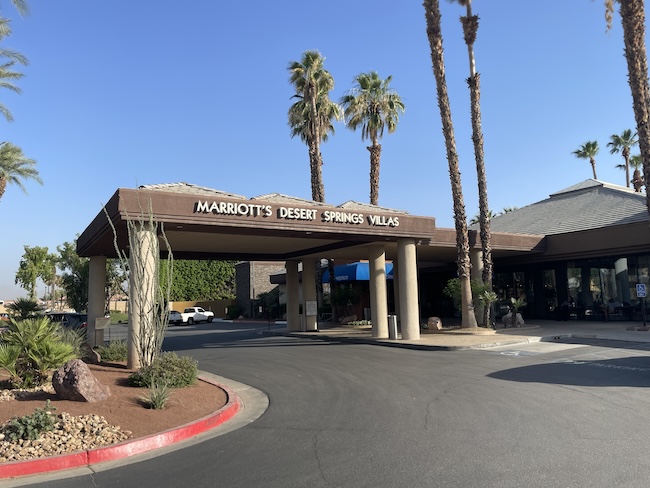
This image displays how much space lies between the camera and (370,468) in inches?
235

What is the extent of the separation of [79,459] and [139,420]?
1529mm

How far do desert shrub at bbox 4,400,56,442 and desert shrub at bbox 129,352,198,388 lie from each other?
2952 mm

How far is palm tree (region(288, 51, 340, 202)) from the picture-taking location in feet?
104

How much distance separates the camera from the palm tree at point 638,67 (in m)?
20.8

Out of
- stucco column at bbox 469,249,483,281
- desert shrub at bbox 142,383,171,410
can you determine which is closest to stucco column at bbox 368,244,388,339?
stucco column at bbox 469,249,483,281

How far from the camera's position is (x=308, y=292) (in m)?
28.8

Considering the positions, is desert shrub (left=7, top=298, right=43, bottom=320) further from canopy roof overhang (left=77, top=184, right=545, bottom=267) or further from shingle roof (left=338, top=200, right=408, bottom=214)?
shingle roof (left=338, top=200, right=408, bottom=214)

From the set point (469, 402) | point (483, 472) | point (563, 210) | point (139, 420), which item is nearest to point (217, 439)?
point (139, 420)

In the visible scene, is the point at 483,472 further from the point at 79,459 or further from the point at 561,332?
the point at 561,332

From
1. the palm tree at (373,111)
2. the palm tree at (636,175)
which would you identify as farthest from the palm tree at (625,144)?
the palm tree at (373,111)

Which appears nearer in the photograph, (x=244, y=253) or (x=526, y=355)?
(x=526, y=355)

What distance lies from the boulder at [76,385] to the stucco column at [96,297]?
10.9 m

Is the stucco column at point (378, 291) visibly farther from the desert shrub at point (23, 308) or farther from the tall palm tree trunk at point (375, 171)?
the desert shrub at point (23, 308)

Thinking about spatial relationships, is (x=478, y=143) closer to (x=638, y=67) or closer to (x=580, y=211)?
(x=638, y=67)
